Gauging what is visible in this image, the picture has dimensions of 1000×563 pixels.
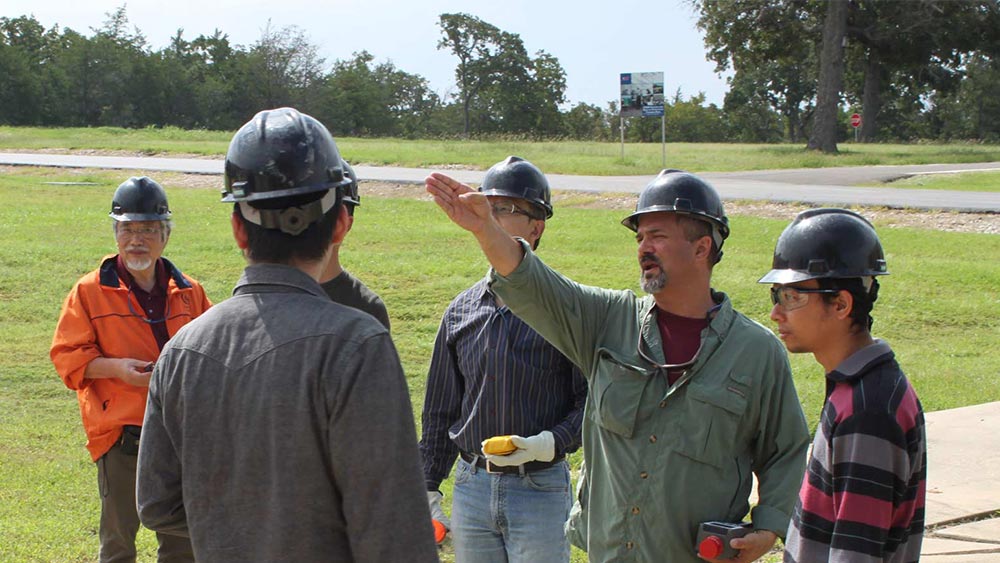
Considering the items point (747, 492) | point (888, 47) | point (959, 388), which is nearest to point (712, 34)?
point (888, 47)

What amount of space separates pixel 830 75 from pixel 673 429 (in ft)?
140

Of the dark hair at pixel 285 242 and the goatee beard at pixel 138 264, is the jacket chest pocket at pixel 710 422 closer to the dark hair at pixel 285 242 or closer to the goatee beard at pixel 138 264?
the dark hair at pixel 285 242

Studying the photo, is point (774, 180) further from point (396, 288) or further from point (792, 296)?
point (792, 296)

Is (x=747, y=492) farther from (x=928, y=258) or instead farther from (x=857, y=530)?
(x=928, y=258)

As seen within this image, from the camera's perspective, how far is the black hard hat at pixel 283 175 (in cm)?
227

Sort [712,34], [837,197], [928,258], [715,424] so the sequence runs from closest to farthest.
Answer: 1. [715,424]
2. [928,258]
3. [837,197]
4. [712,34]

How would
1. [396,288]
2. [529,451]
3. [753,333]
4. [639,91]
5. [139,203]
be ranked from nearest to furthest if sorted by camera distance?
[753,333]
[529,451]
[139,203]
[396,288]
[639,91]

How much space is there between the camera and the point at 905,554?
262 cm

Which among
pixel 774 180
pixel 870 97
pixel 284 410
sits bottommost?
pixel 774 180

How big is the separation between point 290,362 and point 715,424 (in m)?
1.50

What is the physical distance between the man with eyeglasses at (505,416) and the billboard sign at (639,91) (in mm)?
26520

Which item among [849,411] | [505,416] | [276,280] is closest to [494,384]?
[505,416]

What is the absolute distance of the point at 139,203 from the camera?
190 inches

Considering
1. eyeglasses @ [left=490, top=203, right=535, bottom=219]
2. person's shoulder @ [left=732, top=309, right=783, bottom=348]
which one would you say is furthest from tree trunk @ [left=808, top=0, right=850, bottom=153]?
person's shoulder @ [left=732, top=309, right=783, bottom=348]
